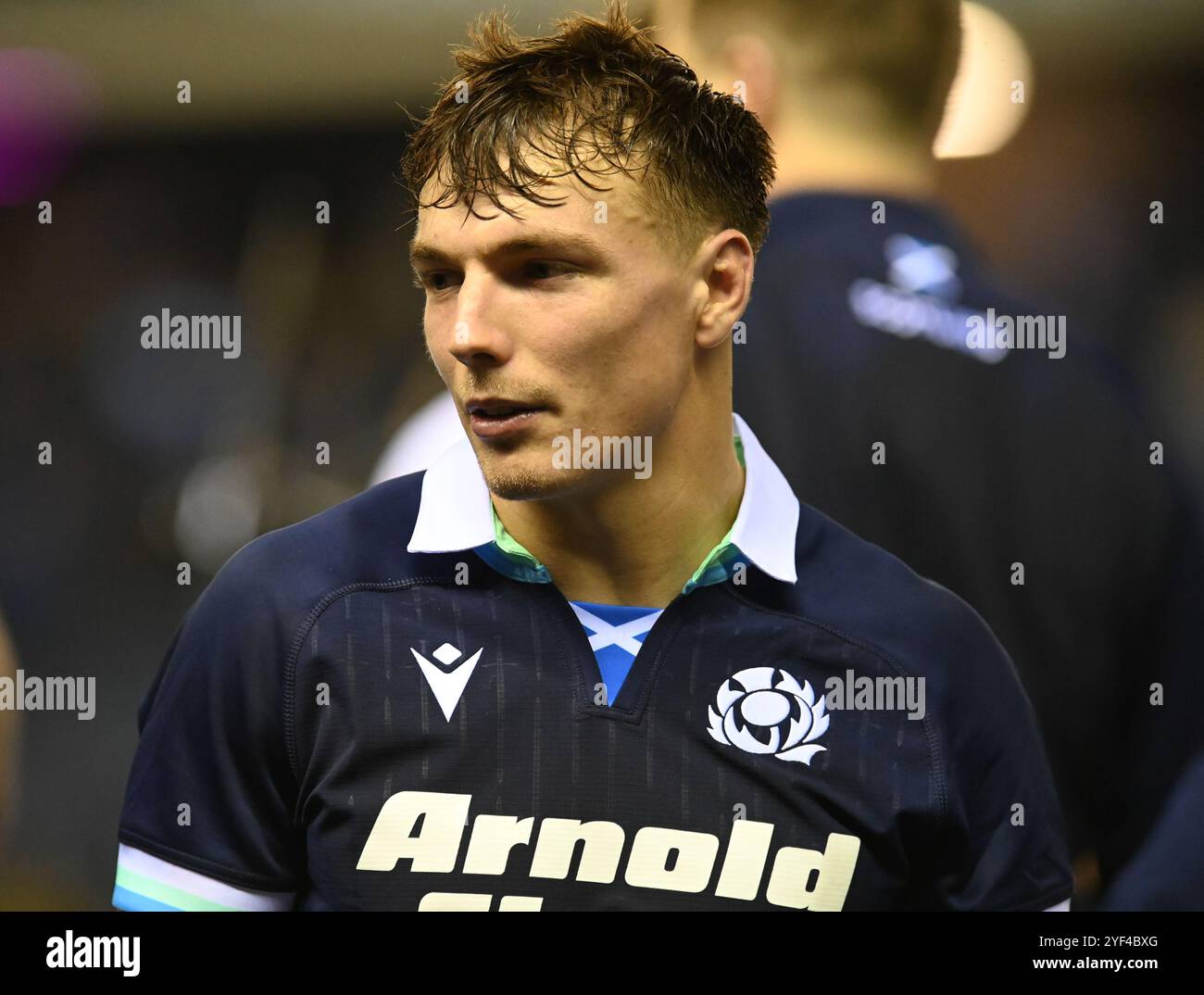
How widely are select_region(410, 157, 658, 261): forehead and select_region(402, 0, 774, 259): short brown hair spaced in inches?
0.4

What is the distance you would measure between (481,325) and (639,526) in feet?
1.50

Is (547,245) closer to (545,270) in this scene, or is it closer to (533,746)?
(545,270)

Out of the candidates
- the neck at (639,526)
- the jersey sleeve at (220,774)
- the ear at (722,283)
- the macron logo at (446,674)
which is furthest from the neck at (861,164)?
the jersey sleeve at (220,774)

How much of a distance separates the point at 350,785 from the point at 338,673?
184 millimetres

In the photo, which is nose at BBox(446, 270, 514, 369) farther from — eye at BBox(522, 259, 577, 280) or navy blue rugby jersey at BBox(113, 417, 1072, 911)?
navy blue rugby jersey at BBox(113, 417, 1072, 911)

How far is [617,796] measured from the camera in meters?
2.39

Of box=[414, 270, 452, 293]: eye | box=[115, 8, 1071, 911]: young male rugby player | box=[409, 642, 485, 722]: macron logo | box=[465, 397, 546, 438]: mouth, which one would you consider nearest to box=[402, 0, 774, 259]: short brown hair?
box=[115, 8, 1071, 911]: young male rugby player

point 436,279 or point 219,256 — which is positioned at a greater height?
point 219,256

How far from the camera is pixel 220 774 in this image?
231cm

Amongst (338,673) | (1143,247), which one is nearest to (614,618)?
(338,673)

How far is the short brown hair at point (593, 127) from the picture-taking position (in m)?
2.23

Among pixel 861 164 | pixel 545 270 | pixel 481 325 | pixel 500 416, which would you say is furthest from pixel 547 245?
pixel 861 164

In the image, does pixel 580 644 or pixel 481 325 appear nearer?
pixel 481 325

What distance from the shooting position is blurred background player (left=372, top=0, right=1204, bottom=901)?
9.25 ft
